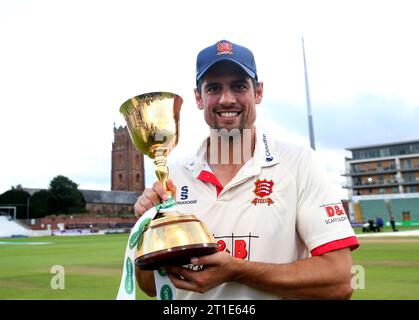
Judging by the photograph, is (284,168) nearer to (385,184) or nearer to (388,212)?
(388,212)

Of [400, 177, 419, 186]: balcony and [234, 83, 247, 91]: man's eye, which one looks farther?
[400, 177, 419, 186]: balcony

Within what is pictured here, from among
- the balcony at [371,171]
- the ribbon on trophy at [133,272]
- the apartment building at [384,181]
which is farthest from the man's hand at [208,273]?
the balcony at [371,171]

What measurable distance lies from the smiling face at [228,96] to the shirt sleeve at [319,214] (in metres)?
0.38

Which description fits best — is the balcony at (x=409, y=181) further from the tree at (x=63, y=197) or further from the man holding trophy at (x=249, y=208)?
the man holding trophy at (x=249, y=208)

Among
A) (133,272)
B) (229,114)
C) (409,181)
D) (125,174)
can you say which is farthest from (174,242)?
(125,174)

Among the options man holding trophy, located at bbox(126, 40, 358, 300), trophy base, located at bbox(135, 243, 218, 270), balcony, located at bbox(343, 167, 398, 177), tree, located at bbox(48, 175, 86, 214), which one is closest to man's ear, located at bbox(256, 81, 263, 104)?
man holding trophy, located at bbox(126, 40, 358, 300)

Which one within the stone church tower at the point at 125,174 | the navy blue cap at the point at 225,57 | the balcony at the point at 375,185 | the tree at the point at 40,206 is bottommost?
the navy blue cap at the point at 225,57

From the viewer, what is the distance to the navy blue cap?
6.43 ft

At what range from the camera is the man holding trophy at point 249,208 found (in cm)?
182

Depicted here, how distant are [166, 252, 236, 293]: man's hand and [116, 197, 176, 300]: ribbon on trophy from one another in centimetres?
20

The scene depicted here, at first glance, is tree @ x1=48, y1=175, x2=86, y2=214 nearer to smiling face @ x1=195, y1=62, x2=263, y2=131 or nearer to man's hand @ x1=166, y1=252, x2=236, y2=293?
smiling face @ x1=195, y1=62, x2=263, y2=131

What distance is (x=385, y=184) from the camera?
246ft

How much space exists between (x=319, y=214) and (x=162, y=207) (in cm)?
71

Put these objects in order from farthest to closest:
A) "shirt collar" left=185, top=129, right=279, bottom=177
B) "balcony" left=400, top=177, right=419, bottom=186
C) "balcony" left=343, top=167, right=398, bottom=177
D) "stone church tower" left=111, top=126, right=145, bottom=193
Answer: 1. "stone church tower" left=111, top=126, right=145, bottom=193
2. "balcony" left=343, top=167, right=398, bottom=177
3. "balcony" left=400, top=177, right=419, bottom=186
4. "shirt collar" left=185, top=129, right=279, bottom=177
